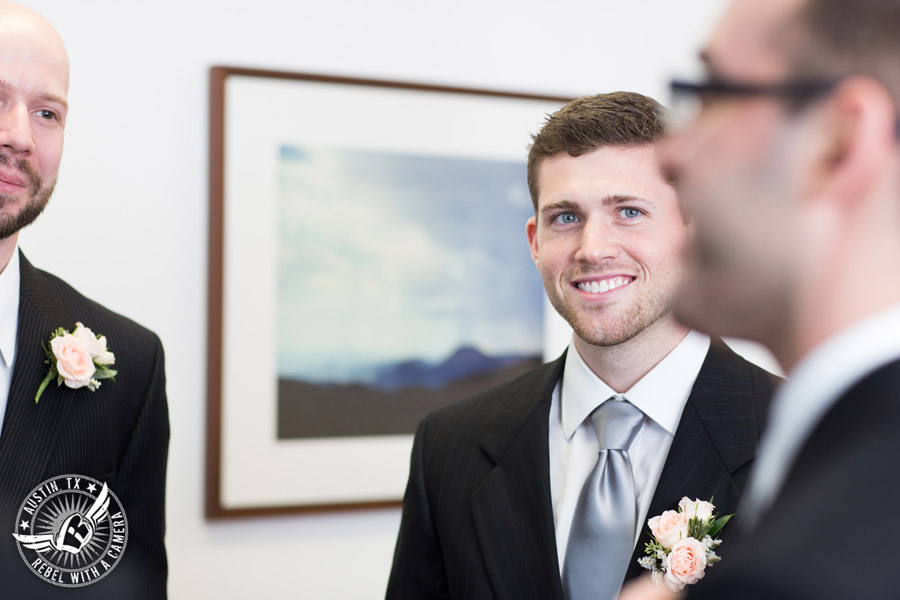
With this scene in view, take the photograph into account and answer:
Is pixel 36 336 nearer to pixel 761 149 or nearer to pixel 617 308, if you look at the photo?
pixel 617 308

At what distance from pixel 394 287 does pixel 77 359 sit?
1119 millimetres

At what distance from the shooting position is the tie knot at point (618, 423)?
5.96 ft

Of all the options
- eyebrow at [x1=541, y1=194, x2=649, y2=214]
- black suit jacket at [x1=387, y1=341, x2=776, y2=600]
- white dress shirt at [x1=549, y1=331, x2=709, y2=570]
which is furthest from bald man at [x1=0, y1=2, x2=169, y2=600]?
eyebrow at [x1=541, y1=194, x2=649, y2=214]

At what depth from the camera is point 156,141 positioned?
261cm

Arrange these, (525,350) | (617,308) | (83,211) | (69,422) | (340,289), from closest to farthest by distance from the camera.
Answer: (617,308), (69,422), (83,211), (340,289), (525,350)

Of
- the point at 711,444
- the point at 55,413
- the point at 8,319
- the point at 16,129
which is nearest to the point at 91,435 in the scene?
the point at 55,413

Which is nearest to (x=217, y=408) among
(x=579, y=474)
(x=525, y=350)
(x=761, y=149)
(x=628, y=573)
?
(x=525, y=350)

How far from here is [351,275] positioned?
111 inches

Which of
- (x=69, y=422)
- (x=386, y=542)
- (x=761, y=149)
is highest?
(x=761, y=149)

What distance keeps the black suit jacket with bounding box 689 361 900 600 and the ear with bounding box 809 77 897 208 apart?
0.50 ft

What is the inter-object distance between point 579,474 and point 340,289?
3.83 feet

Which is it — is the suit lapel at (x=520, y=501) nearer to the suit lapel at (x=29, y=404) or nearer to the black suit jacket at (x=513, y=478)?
the black suit jacket at (x=513, y=478)

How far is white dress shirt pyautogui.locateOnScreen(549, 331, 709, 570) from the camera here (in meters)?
1.80

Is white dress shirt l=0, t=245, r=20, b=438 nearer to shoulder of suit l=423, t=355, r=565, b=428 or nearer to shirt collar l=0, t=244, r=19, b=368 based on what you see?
shirt collar l=0, t=244, r=19, b=368
